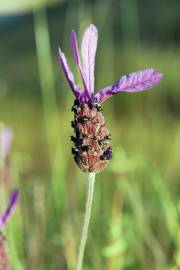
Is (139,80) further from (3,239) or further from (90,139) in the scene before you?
(3,239)

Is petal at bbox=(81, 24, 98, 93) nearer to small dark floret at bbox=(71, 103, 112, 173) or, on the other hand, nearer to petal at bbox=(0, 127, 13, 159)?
small dark floret at bbox=(71, 103, 112, 173)

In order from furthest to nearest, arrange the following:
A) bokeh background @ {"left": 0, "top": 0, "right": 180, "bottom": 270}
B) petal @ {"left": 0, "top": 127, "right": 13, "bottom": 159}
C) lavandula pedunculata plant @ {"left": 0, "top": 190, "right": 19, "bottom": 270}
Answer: bokeh background @ {"left": 0, "top": 0, "right": 180, "bottom": 270}
petal @ {"left": 0, "top": 127, "right": 13, "bottom": 159}
lavandula pedunculata plant @ {"left": 0, "top": 190, "right": 19, "bottom": 270}

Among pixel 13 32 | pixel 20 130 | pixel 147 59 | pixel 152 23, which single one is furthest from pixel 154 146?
pixel 13 32

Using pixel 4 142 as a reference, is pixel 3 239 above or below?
below

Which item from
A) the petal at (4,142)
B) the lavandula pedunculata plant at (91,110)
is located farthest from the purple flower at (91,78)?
the petal at (4,142)

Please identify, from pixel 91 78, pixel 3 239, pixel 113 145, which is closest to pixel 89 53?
pixel 91 78

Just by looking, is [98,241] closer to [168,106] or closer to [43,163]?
[43,163]

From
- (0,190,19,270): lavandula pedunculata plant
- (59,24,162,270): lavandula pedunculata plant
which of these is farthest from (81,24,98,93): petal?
(0,190,19,270): lavandula pedunculata plant

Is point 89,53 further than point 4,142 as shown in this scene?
No
